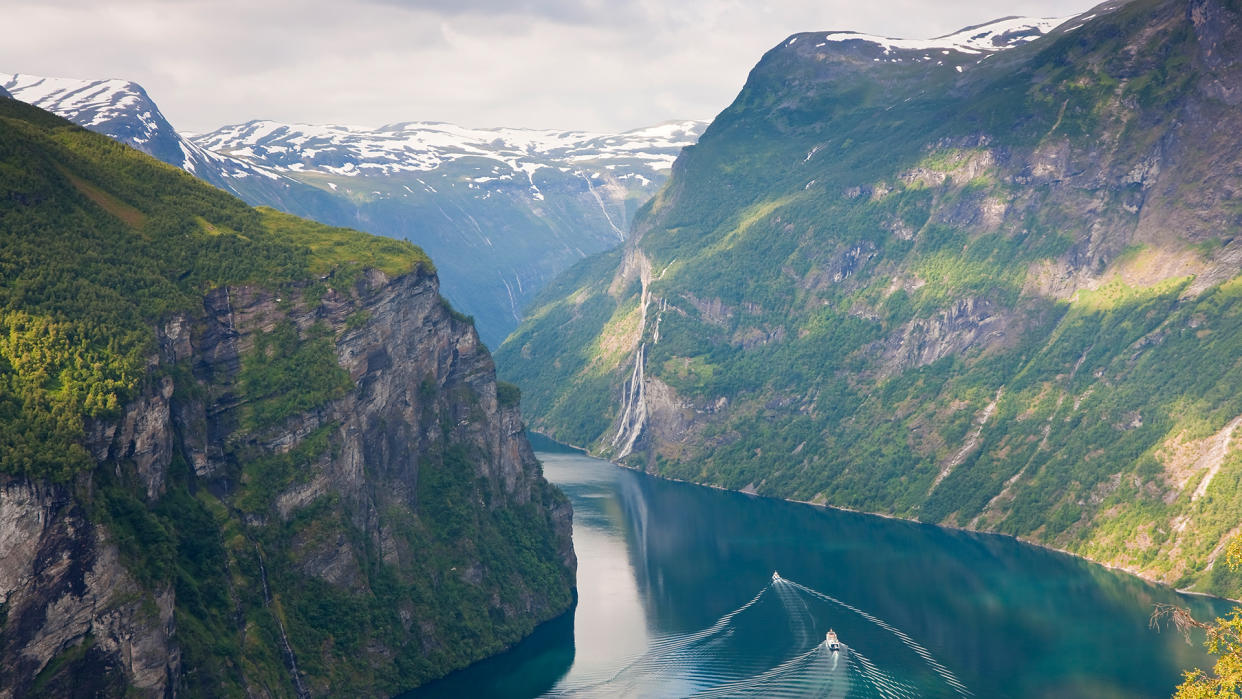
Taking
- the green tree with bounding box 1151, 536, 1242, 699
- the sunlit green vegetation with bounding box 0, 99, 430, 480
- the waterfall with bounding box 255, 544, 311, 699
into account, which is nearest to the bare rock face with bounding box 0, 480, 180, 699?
the sunlit green vegetation with bounding box 0, 99, 430, 480

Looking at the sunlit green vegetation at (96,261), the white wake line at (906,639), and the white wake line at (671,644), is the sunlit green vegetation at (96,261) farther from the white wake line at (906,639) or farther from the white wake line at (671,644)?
the white wake line at (906,639)

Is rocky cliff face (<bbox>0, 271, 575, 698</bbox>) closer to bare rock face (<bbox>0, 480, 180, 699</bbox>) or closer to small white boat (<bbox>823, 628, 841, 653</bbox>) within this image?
bare rock face (<bbox>0, 480, 180, 699</bbox>)

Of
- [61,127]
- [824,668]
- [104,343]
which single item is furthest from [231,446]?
→ [824,668]

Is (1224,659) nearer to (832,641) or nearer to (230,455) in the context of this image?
(230,455)

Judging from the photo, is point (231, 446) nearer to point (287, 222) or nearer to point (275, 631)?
point (275, 631)

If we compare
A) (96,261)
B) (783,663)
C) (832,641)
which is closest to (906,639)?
(832,641)

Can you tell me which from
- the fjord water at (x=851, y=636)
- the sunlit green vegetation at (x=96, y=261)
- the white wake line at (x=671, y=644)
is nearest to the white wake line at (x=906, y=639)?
the fjord water at (x=851, y=636)
